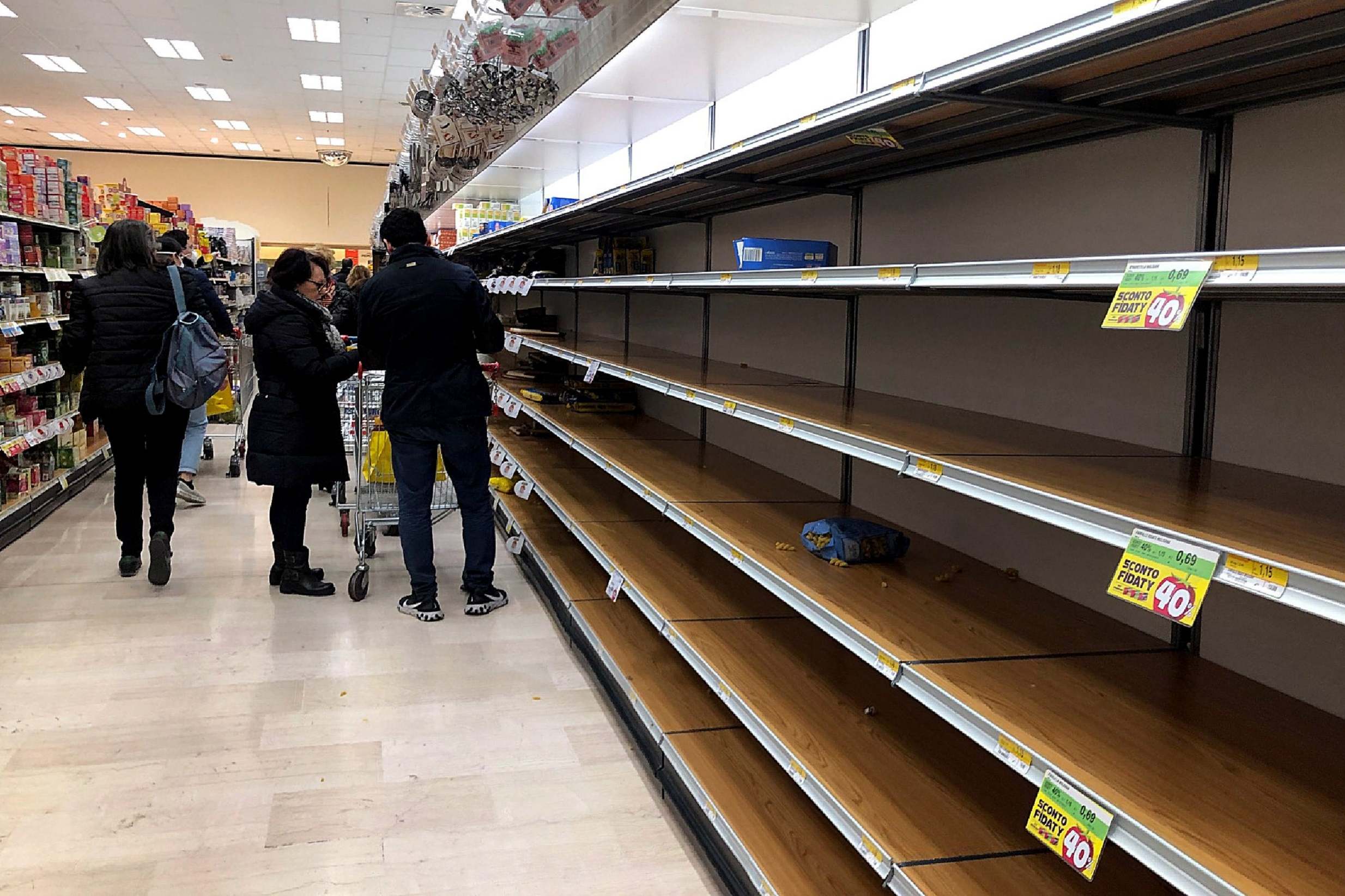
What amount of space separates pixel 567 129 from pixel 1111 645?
12.9 ft

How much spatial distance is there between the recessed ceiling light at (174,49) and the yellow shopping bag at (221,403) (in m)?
6.21

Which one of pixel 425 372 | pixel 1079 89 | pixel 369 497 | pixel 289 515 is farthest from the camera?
pixel 369 497

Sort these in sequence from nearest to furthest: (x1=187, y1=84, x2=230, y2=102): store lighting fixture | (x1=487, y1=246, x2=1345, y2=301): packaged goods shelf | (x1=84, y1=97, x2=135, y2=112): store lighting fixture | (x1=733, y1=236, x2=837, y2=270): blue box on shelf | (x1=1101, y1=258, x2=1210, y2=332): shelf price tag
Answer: (x1=487, y1=246, x2=1345, y2=301): packaged goods shelf, (x1=1101, y1=258, x2=1210, y2=332): shelf price tag, (x1=733, y1=236, x2=837, y2=270): blue box on shelf, (x1=187, y1=84, x2=230, y2=102): store lighting fixture, (x1=84, y1=97, x2=135, y2=112): store lighting fixture

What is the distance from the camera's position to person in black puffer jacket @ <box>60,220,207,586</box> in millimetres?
4730

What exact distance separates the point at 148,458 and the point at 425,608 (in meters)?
1.54

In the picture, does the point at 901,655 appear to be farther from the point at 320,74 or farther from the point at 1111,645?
the point at 320,74

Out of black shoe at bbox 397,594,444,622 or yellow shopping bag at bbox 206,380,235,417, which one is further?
yellow shopping bag at bbox 206,380,235,417

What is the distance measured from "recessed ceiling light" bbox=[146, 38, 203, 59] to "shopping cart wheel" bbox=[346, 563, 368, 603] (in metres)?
9.41

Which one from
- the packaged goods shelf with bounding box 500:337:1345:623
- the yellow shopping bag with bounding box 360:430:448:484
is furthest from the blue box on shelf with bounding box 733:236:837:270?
the yellow shopping bag with bounding box 360:430:448:484

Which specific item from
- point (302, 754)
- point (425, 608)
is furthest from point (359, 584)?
point (302, 754)

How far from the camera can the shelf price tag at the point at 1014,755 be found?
1.56 metres

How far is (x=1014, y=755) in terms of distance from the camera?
158cm

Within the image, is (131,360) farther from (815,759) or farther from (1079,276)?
(1079,276)

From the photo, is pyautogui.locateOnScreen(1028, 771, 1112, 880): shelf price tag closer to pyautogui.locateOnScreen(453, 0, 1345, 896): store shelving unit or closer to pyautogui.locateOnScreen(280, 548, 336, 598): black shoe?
pyautogui.locateOnScreen(453, 0, 1345, 896): store shelving unit
